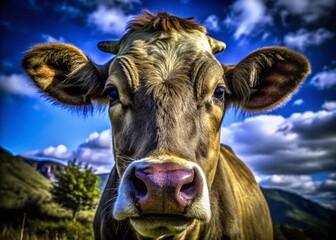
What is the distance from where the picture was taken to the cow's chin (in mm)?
2197

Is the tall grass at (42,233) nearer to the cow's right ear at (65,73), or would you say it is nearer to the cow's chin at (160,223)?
the cow's right ear at (65,73)

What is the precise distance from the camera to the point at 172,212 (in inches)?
83.0

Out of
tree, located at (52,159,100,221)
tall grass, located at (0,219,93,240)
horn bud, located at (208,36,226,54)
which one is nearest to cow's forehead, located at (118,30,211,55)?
horn bud, located at (208,36,226,54)

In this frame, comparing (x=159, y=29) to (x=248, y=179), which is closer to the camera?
(x=159, y=29)

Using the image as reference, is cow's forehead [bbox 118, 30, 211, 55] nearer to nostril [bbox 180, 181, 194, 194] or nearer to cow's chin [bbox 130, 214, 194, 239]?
nostril [bbox 180, 181, 194, 194]

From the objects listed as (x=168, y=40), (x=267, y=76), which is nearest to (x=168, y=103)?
(x=168, y=40)

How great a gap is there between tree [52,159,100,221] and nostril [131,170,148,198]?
118ft

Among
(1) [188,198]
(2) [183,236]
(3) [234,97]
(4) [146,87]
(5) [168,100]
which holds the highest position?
(3) [234,97]

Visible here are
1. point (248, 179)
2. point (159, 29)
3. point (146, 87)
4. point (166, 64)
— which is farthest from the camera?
point (248, 179)

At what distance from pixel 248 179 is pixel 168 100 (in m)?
4.32

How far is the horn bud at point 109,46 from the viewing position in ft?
14.3

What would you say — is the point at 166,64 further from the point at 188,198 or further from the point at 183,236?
the point at 183,236

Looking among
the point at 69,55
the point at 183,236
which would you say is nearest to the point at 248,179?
the point at 183,236

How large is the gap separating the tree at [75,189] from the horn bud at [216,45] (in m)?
34.9
